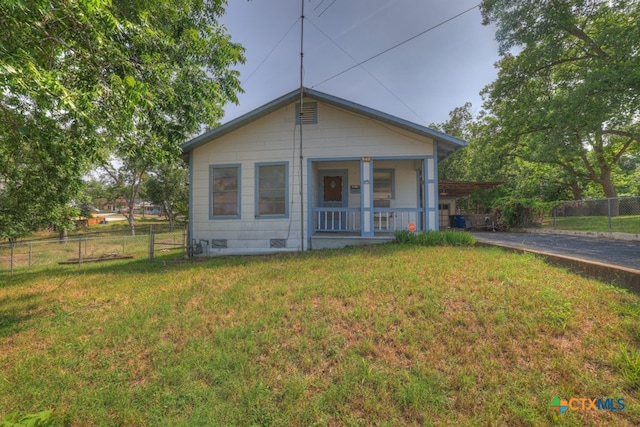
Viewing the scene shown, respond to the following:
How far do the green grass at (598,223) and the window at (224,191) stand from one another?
1373 cm

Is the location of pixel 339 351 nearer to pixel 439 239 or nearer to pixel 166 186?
pixel 439 239

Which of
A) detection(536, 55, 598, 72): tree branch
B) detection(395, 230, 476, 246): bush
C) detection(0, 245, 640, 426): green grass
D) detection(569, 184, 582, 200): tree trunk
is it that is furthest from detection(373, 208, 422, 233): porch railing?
detection(569, 184, 582, 200): tree trunk

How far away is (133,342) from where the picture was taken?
308 cm

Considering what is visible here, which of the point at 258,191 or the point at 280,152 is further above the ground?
the point at 280,152

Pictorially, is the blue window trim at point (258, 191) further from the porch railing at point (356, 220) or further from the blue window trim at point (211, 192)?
the porch railing at point (356, 220)

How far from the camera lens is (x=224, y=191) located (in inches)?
318

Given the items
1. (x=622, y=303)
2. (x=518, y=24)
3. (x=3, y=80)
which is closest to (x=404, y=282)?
(x=622, y=303)

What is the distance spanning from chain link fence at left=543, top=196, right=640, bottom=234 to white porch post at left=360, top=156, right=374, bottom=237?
9320mm

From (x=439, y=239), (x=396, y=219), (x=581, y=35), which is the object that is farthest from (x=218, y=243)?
(x=581, y=35)

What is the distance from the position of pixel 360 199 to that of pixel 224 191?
4.46 meters

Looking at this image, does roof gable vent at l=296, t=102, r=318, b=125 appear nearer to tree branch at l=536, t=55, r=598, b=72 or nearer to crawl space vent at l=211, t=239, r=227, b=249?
crawl space vent at l=211, t=239, r=227, b=249

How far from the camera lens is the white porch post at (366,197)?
755 cm

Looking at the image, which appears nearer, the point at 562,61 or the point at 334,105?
the point at 334,105

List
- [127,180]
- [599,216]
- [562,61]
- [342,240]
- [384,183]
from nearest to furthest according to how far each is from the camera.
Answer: [342,240] → [384,183] → [599,216] → [562,61] → [127,180]
